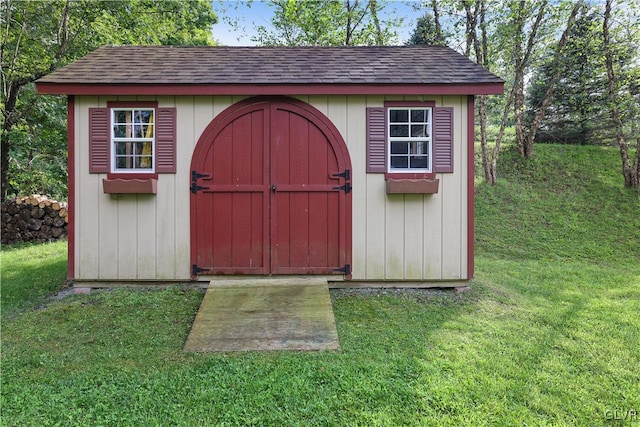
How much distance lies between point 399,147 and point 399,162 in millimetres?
186

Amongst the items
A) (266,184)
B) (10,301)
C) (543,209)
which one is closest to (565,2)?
(543,209)

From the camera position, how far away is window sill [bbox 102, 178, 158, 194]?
4312 millimetres

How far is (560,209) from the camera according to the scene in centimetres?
917

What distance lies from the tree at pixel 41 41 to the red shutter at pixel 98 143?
5925mm

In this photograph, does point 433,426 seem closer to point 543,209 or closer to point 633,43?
point 543,209

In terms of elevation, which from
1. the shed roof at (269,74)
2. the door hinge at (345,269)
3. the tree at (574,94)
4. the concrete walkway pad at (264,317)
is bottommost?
the concrete walkway pad at (264,317)

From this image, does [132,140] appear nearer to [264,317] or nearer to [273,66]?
[273,66]

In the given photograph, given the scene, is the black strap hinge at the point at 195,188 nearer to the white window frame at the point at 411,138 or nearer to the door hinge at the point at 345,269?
the door hinge at the point at 345,269

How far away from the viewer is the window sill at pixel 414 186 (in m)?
4.36

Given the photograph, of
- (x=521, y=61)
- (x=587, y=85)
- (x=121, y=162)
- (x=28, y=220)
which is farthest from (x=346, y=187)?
(x=587, y=85)

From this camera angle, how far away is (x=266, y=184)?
4566mm

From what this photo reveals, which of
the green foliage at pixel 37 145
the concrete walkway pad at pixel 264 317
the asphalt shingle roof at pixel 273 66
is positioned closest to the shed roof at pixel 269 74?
the asphalt shingle roof at pixel 273 66

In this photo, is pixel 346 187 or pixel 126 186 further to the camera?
pixel 346 187

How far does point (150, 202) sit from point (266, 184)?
144cm
